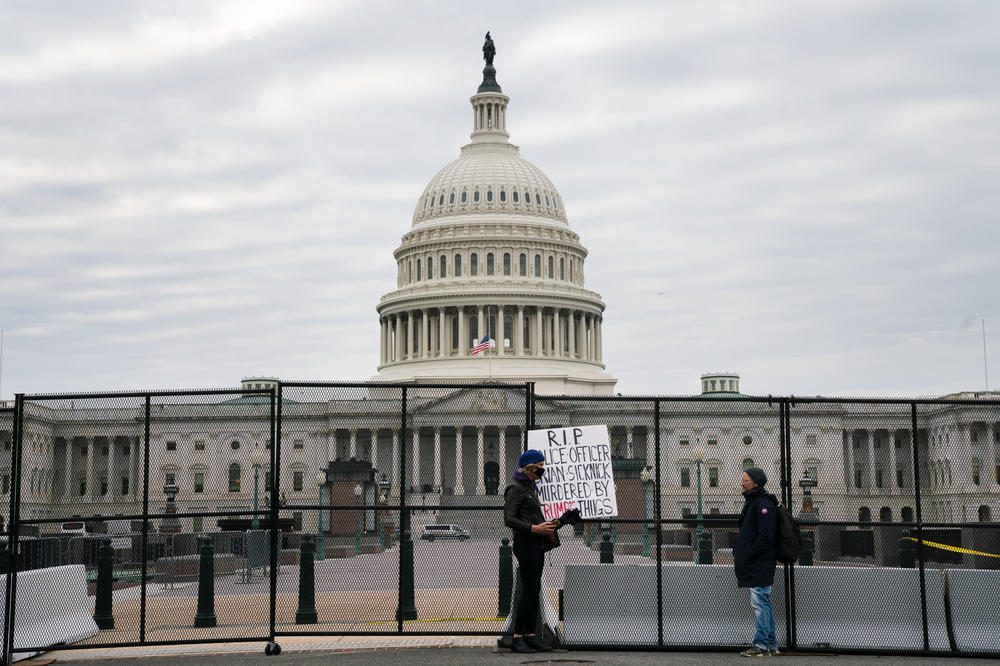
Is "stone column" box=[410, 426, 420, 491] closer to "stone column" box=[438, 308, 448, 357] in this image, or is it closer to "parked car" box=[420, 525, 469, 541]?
"parked car" box=[420, 525, 469, 541]

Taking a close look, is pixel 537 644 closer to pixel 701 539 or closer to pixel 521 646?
pixel 521 646

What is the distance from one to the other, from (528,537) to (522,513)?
31 cm

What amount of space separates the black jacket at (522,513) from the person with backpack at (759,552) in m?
2.45

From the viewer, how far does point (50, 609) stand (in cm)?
1653

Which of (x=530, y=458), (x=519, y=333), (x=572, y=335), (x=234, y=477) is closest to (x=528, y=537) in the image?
(x=530, y=458)

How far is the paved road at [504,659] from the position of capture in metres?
14.3

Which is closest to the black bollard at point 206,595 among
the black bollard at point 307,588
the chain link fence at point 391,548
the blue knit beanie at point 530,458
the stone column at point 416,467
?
the chain link fence at point 391,548

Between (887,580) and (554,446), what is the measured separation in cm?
464

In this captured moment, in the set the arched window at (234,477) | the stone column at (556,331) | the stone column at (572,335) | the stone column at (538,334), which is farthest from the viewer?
the stone column at (572,335)

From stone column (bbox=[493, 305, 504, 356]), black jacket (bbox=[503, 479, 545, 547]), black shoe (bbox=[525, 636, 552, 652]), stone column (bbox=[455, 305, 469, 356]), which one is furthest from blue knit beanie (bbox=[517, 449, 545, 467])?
stone column (bbox=[455, 305, 469, 356])

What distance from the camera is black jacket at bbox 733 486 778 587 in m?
14.5

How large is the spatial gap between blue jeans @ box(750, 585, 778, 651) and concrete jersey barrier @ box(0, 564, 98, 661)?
9.32 metres

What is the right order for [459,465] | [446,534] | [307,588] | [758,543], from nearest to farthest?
[758,543]
[307,588]
[459,465]
[446,534]

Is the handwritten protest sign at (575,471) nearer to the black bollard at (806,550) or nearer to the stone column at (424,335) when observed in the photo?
the black bollard at (806,550)
